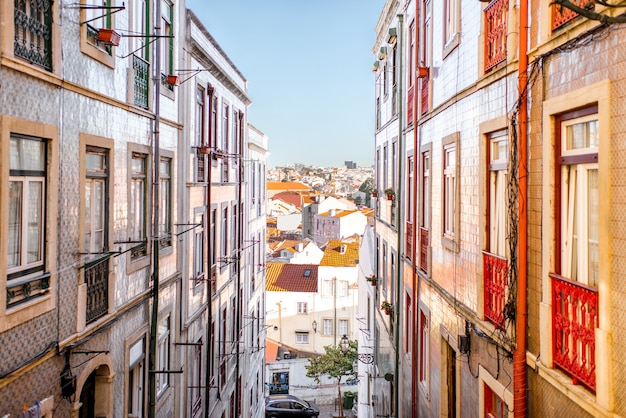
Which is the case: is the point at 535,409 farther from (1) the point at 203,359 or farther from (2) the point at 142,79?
(1) the point at 203,359

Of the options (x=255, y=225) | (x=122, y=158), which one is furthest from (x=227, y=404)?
(x=122, y=158)

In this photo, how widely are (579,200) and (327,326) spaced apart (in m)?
41.0

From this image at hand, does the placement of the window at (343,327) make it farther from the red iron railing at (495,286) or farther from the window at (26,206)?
the window at (26,206)

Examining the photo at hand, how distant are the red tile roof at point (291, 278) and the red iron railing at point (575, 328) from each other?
1554 inches

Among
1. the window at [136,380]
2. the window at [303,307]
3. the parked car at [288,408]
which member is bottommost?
the parked car at [288,408]

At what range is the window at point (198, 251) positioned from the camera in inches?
549

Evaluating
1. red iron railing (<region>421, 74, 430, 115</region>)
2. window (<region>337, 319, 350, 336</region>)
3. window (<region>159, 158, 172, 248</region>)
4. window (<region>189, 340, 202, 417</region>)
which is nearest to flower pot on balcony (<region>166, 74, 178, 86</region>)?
window (<region>159, 158, 172, 248</region>)

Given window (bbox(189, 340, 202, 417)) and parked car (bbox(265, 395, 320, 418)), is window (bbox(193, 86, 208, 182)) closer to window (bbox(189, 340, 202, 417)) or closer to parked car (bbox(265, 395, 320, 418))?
window (bbox(189, 340, 202, 417))

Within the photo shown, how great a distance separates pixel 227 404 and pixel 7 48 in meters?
15.2

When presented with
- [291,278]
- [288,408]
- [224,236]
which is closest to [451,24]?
[224,236]

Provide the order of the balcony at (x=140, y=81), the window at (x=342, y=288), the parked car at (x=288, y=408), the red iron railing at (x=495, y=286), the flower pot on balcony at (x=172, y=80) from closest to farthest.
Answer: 1. the red iron railing at (x=495, y=286)
2. the balcony at (x=140, y=81)
3. the flower pot on balcony at (x=172, y=80)
4. the parked car at (x=288, y=408)
5. the window at (x=342, y=288)

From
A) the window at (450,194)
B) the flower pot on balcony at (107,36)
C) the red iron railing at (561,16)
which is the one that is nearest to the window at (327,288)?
the window at (450,194)

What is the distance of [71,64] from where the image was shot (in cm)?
724

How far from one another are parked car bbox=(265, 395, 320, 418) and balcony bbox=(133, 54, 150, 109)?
25.1m
